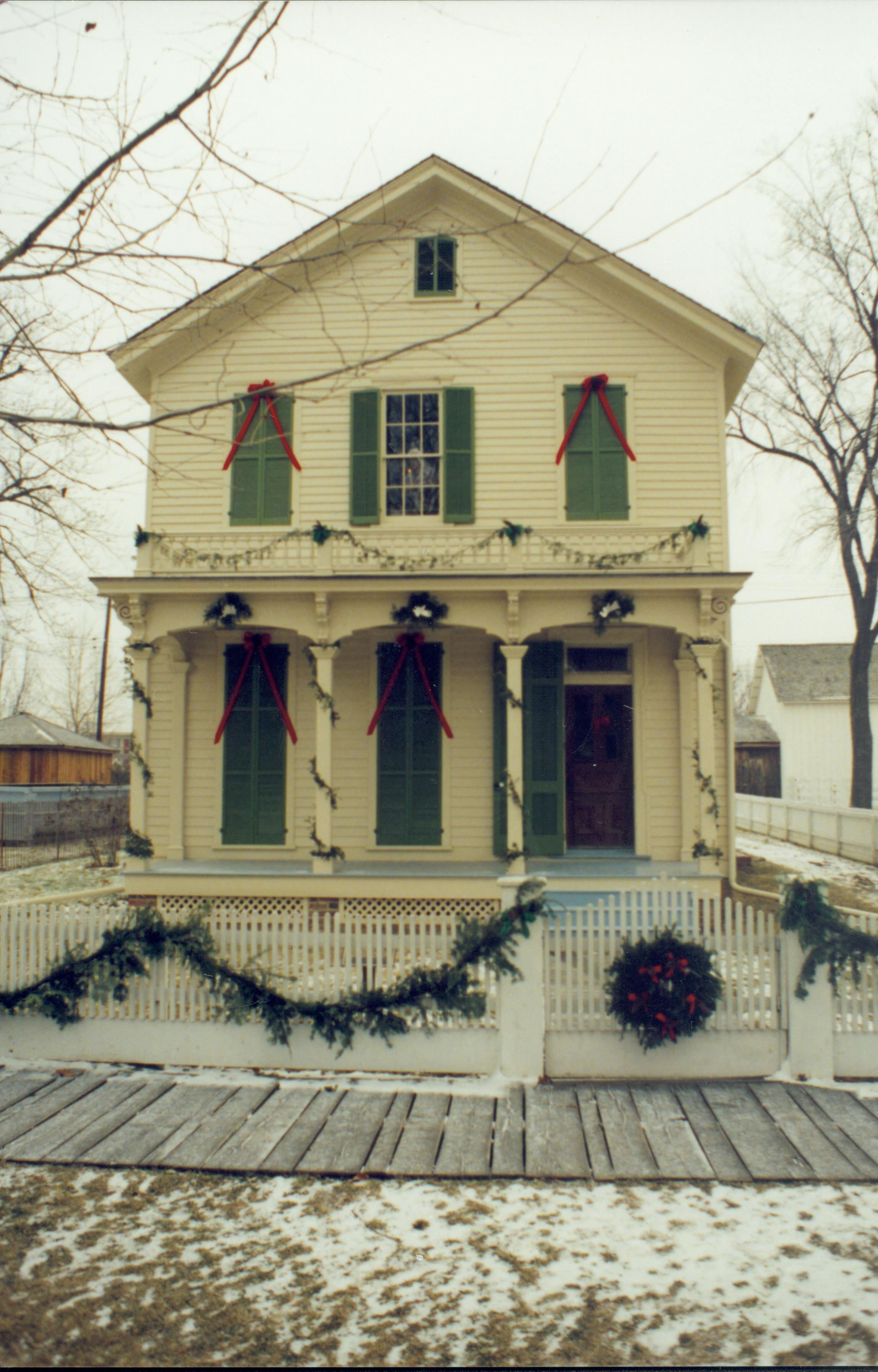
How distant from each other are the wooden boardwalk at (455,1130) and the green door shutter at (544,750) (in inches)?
218

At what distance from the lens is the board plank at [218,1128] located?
4.93 m

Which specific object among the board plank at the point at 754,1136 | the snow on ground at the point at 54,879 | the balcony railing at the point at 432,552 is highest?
the balcony railing at the point at 432,552

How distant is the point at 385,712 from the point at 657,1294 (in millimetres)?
8703

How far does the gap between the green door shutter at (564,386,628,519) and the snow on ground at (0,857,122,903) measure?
922 cm

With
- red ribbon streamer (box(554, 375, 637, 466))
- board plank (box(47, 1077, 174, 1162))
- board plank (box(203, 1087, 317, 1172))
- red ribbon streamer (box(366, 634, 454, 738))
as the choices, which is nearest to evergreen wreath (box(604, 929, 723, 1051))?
board plank (box(203, 1087, 317, 1172))

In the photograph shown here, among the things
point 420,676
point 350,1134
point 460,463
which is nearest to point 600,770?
point 420,676

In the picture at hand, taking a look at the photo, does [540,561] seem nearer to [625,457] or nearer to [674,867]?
[625,457]

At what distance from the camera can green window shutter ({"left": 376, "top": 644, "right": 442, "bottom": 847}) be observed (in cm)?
1175

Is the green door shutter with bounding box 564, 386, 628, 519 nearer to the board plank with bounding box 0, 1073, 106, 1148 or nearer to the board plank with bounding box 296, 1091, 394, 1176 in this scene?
the board plank with bounding box 296, 1091, 394, 1176

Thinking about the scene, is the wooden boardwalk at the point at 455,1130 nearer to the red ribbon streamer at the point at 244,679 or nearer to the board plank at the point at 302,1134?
the board plank at the point at 302,1134

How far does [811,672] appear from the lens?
35031mm

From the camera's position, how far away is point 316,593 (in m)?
10.9

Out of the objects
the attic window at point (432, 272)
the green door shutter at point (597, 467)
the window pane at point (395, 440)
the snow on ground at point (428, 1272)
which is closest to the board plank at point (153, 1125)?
the snow on ground at point (428, 1272)

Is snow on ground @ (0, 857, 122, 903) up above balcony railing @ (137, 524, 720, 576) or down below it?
below
